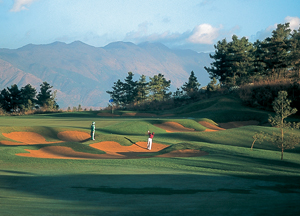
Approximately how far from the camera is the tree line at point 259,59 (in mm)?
50956

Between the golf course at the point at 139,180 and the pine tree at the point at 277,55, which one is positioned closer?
the golf course at the point at 139,180

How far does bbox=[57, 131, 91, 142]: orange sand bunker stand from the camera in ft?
72.4

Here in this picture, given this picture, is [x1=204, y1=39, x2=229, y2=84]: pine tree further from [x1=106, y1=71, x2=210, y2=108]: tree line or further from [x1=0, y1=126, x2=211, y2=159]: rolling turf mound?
[x1=0, y1=126, x2=211, y2=159]: rolling turf mound

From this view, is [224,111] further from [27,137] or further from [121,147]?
[27,137]

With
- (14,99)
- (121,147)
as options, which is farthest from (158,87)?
(121,147)

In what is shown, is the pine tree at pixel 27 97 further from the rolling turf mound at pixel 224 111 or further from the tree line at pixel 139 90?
the rolling turf mound at pixel 224 111

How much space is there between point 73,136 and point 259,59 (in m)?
44.2

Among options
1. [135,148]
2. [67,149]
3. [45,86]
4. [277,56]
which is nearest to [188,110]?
[277,56]

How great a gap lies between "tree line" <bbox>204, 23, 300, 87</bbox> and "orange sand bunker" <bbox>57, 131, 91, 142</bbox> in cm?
3068

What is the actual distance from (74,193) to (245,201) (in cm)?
405

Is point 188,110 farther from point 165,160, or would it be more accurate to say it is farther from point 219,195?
point 219,195

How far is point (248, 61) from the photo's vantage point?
197ft

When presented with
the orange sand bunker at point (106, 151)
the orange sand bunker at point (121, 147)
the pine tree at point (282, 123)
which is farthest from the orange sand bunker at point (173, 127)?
the pine tree at point (282, 123)

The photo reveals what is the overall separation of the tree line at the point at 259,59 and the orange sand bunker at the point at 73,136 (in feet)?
101
